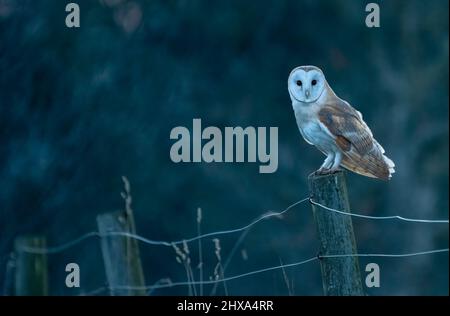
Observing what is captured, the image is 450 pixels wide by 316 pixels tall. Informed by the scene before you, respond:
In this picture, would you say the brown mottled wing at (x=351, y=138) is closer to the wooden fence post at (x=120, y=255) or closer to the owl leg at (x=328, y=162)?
the owl leg at (x=328, y=162)

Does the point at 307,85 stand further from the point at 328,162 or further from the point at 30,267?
the point at 30,267

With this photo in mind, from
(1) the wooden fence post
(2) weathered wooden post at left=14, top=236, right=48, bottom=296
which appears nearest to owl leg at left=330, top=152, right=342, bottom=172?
(1) the wooden fence post

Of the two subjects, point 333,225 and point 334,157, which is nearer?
point 333,225

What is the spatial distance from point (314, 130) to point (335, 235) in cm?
75

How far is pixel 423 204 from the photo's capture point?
6773 mm

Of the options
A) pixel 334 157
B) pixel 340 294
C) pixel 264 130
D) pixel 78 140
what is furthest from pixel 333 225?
pixel 78 140

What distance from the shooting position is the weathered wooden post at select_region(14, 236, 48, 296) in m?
5.38

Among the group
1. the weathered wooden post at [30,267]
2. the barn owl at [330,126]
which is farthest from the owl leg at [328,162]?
the weathered wooden post at [30,267]

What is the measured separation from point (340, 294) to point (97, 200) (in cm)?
232

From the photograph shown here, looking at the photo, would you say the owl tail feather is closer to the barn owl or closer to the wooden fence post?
the barn owl

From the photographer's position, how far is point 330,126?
5414mm

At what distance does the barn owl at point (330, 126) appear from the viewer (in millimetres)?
5414

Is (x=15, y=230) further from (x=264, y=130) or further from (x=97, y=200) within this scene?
(x=264, y=130)

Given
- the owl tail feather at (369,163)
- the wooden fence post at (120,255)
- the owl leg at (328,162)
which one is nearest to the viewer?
the wooden fence post at (120,255)
